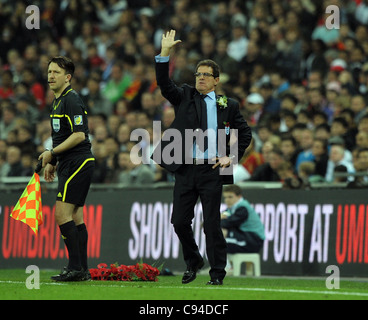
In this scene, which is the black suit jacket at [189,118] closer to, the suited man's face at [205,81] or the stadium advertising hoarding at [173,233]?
the suited man's face at [205,81]

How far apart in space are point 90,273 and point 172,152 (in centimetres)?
192

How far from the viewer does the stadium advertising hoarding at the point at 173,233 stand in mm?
14320

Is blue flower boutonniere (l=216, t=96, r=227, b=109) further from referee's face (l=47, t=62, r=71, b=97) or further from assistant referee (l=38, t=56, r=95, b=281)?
referee's face (l=47, t=62, r=71, b=97)

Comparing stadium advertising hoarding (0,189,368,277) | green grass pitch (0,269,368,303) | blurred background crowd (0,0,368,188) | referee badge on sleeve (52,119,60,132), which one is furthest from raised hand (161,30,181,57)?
stadium advertising hoarding (0,189,368,277)

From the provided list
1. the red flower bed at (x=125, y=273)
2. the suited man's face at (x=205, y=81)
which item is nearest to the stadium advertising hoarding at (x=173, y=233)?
the red flower bed at (x=125, y=273)

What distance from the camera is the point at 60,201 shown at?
34.9ft

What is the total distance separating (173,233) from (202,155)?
5467 millimetres

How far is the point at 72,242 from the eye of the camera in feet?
34.8

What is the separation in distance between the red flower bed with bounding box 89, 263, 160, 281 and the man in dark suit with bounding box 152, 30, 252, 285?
806 millimetres

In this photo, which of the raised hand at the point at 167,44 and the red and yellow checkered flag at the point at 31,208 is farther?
the red and yellow checkered flag at the point at 31,208

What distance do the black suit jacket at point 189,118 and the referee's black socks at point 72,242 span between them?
1238 mm

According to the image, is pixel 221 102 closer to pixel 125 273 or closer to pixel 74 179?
pixel 74 179

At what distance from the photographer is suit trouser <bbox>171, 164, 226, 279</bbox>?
1039cm
